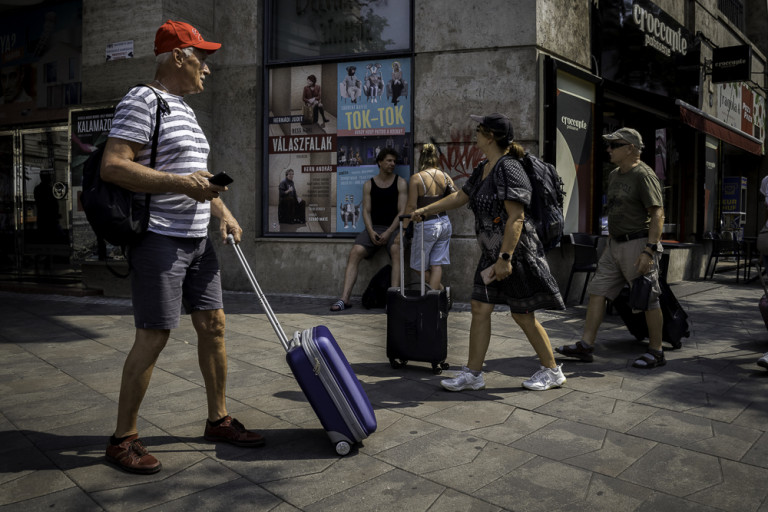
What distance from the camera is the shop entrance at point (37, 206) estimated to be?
9.55 m

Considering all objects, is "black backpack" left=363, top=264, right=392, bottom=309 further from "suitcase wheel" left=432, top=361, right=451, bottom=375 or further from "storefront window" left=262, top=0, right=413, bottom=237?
"suitcase wheel" left=432, top=361, right=451, bottom=375

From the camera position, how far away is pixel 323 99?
28.9 feet

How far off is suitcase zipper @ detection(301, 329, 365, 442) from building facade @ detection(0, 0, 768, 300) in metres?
5.08

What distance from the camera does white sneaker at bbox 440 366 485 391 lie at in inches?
164

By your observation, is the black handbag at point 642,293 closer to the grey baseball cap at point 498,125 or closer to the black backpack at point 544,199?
the black backpack at point 544,199

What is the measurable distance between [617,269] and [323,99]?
16.5 feet

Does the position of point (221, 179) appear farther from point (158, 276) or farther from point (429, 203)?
point (429, 203)

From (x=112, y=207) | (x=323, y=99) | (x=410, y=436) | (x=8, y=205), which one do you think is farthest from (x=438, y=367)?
(x=8, y=205)

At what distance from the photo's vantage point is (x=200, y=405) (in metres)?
3.85

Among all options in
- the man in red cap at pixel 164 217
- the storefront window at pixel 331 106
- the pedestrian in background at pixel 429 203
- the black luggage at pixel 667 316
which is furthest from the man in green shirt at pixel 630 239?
the storefront window at pixel 331 106

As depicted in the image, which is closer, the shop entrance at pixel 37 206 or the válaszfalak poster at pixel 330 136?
the válaszfalak poster at pixel 330 136

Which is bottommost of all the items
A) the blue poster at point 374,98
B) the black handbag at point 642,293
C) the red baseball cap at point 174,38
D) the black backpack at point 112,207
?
the black handbag at point 642,293

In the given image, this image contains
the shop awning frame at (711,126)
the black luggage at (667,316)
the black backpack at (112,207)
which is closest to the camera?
the black backpack at (112,207)

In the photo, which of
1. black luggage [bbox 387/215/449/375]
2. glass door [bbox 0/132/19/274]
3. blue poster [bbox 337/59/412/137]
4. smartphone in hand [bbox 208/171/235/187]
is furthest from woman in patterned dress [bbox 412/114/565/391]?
glass door [bbox 0/132/19/274]
